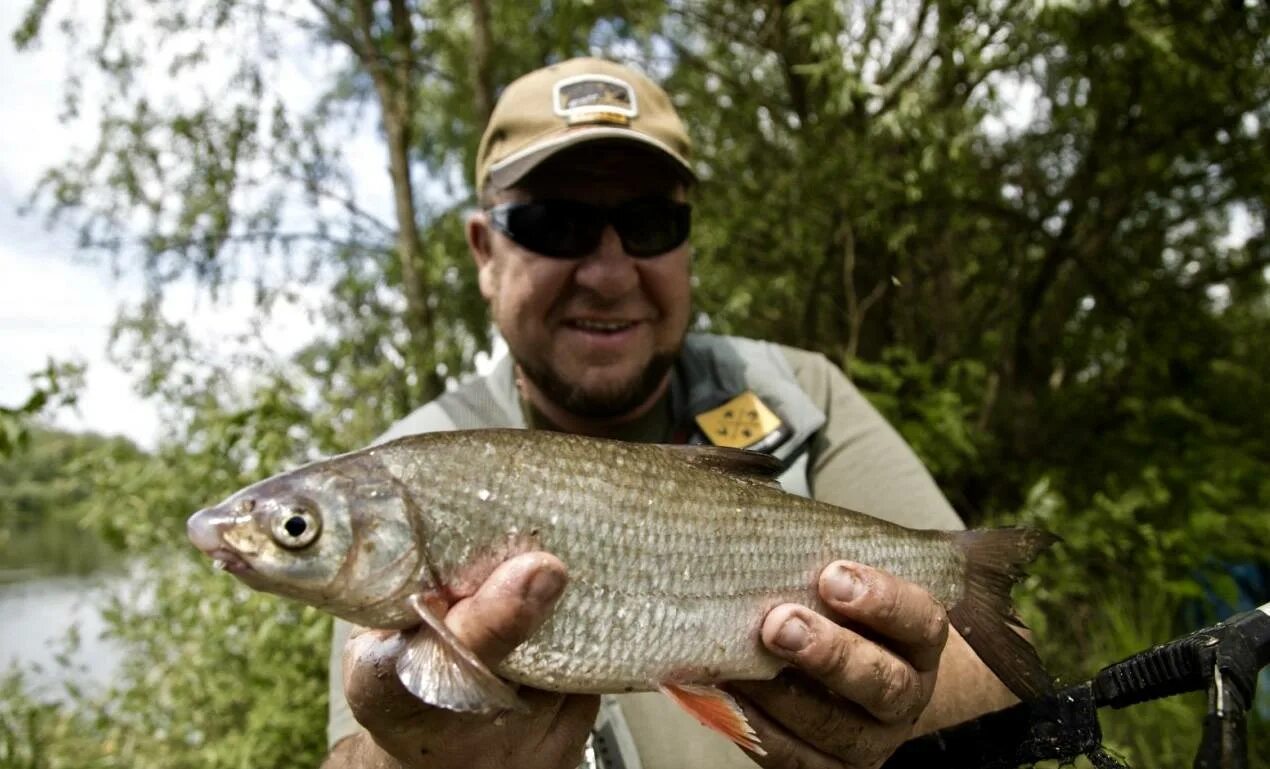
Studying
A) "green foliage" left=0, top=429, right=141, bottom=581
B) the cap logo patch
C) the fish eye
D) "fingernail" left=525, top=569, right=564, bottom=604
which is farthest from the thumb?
"green foliage" left=0, top=429, right=141, bottom=581

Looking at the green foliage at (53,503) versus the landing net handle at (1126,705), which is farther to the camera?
the green foliage at (53,503)

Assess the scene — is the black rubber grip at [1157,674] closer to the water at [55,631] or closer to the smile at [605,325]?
the smile at [605,325]

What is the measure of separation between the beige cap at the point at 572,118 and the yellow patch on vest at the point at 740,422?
749 mm

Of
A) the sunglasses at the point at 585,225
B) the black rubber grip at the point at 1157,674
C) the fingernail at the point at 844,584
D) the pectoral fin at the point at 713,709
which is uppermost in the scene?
the sunglasses at the point at 585,225

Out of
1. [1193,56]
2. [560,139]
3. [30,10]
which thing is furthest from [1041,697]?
[30,10]

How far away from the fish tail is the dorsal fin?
432 millimetres

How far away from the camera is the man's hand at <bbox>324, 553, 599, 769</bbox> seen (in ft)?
4.72

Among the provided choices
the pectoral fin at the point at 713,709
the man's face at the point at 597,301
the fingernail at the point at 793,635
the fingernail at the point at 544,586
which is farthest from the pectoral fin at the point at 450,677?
the man's face at the point at 597,301

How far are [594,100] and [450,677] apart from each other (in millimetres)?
1871

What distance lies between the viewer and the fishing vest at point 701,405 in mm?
2266

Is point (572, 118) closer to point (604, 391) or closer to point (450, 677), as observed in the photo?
point (604, 391)

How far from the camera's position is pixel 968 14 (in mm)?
4543

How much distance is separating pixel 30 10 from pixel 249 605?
472 centimetres

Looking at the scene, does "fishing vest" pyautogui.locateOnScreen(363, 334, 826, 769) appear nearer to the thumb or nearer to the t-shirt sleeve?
the t-shirt sleeve
